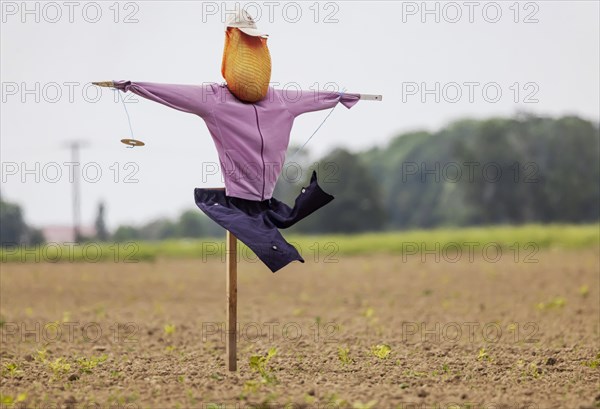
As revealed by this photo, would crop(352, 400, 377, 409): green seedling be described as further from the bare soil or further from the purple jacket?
the purple jacket

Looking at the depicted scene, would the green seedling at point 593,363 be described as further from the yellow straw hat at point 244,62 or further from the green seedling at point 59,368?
the green seedling at point 59,368

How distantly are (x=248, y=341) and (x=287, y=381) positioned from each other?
3465mm

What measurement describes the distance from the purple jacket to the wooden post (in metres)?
0.44

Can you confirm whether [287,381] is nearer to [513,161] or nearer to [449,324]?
[449,324]

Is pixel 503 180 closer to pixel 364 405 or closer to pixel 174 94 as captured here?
pixel 174 94

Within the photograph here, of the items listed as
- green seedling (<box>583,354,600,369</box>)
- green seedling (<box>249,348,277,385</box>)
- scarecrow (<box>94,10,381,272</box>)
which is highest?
scarecrow (<box>94,10,381,272</box>)

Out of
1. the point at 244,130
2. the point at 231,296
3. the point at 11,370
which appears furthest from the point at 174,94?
the point at 11,370

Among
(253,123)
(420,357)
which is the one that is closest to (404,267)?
(420,357)

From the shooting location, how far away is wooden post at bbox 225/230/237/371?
7.05 metres

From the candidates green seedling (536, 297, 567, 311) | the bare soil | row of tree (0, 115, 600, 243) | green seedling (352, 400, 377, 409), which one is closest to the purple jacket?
the bare soil

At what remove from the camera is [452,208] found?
48875 mm

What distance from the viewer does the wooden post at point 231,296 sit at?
7051 mm

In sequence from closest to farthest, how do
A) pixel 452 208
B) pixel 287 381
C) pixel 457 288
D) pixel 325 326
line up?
1. pixel 287 381
2. pixel 325 326
3. pixel 457 288
4. pixel 452 208

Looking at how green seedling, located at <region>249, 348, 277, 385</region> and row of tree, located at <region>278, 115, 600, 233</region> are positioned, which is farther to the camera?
row of tree, located at <region>278, 115, 600, 233</region>
